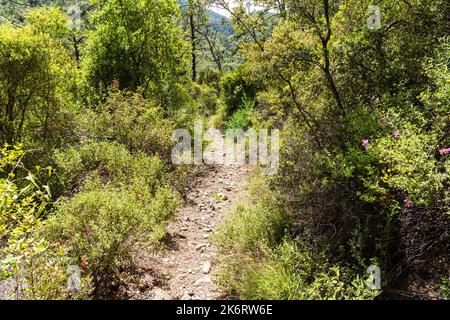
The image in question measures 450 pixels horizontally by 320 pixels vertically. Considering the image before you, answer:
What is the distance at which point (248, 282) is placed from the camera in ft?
11.4

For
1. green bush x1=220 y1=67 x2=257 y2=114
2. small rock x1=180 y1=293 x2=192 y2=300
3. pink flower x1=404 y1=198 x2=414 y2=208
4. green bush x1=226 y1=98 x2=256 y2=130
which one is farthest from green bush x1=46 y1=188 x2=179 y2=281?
green bush x1=220 y1=67 x2=257 y2=114

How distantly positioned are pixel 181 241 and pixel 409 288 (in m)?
3.39

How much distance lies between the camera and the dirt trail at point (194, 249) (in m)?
3.84

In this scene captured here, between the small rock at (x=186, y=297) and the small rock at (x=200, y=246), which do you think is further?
the small rock at (x=200, y=246)

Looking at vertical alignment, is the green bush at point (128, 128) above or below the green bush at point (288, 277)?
above

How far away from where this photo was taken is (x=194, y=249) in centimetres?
482

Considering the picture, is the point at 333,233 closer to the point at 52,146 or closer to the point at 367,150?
the point at 367,150

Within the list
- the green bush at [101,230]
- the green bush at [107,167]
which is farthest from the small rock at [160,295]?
the green bush at [107,167]

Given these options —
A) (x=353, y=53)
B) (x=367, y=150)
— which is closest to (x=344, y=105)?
(x=353, y=53)

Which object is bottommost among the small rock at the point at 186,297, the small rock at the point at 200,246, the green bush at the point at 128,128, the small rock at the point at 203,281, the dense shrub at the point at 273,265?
the small rock at the point at 186,297

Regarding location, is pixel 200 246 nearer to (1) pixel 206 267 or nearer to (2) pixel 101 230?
(1) pixel 206 267

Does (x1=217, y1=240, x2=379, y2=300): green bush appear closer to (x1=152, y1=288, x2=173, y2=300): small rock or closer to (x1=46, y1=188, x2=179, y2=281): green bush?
(x1=152, y1=288, x2=173, y2=300): small rock

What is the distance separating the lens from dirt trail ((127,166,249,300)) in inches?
151

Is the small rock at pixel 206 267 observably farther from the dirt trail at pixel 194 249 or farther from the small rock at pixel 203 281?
the small rock at pixel 203 281
